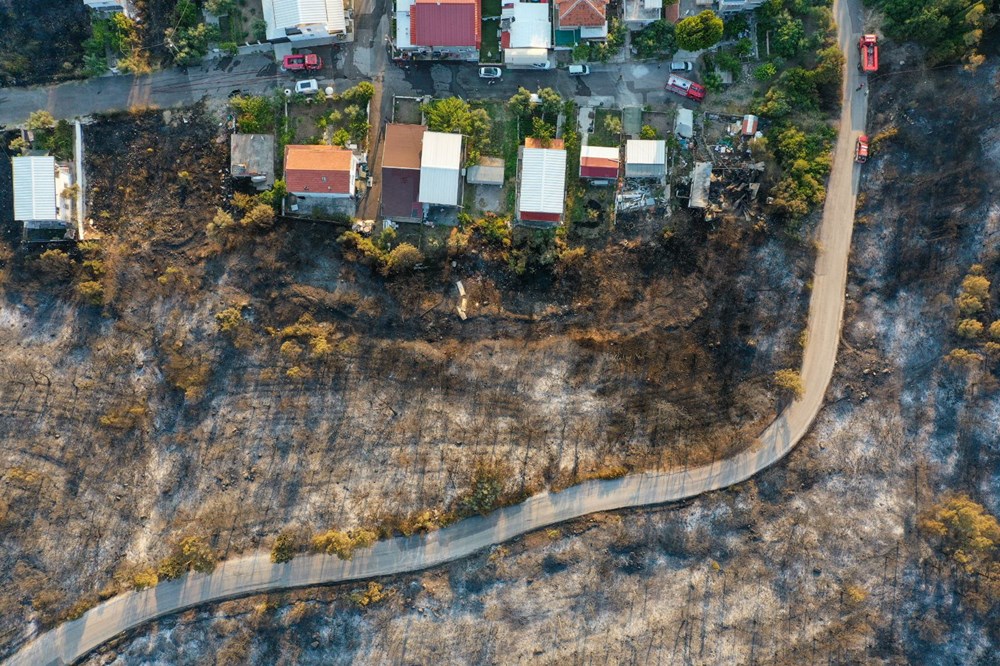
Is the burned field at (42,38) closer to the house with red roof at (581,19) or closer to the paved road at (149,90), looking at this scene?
the paved road at (149,90)

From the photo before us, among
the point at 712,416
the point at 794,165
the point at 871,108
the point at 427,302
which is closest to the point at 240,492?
the point at 427,302

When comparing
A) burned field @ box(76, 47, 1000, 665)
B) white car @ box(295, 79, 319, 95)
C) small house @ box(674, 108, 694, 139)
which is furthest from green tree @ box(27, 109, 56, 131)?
small house @ box(674, 108, 694, 139)

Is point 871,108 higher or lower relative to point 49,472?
higher

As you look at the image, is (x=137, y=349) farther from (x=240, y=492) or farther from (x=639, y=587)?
(x=639, y=587)

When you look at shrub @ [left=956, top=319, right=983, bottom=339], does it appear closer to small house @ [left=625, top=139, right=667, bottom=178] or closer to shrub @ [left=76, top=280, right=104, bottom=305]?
small house @ [left=625, top=139, right=667, bottom=178]

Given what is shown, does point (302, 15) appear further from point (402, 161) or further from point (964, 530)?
point (964, 530)

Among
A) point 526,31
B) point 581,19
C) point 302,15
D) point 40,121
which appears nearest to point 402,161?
point 302,15

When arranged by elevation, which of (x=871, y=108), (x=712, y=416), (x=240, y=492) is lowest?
(x=240, y=492)
